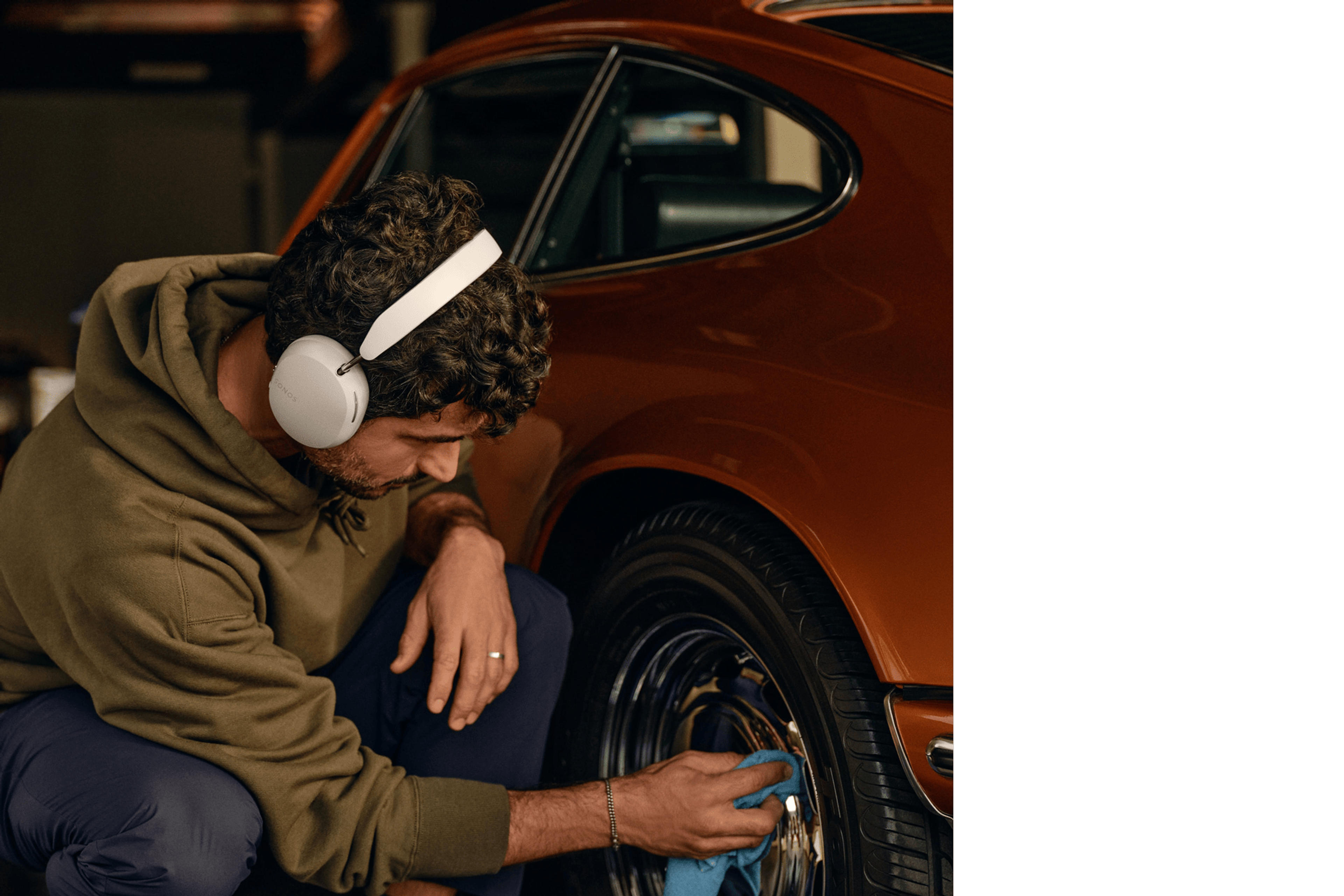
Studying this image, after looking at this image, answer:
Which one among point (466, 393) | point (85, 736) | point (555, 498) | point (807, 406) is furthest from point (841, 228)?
point (85, 736)

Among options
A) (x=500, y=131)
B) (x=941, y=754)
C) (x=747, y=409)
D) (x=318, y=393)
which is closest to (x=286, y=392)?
(x=318, y=393)

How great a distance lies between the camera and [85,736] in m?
1.14

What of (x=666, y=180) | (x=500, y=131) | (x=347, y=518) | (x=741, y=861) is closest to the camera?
(x=741, y=861)

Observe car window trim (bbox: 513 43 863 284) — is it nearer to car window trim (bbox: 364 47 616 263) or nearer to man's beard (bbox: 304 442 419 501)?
car window trim (bbox: 364 47 616 263)

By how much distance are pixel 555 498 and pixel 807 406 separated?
0.47 meters

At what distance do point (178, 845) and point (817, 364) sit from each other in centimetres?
83

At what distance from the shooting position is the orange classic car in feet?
3.49

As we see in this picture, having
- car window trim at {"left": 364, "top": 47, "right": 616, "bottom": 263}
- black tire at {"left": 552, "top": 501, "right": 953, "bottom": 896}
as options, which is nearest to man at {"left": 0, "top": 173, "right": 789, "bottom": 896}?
black tire at {"left": 552, "top": 501, "right": 953, "bottom": 896}

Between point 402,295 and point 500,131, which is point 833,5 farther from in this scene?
point 402,295

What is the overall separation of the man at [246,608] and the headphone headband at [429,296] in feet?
0.07

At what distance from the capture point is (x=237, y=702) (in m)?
1.10

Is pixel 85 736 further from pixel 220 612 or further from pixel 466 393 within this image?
pixel 466 393

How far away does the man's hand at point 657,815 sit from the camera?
1205 millimetres
